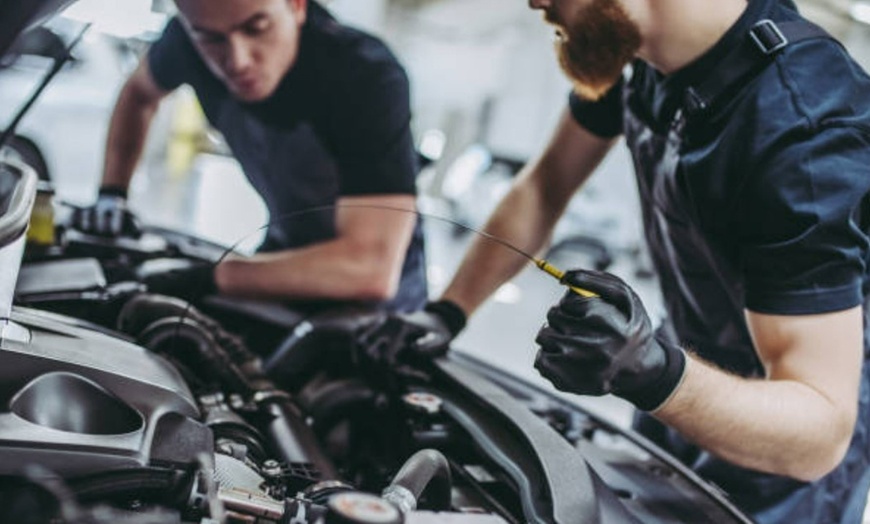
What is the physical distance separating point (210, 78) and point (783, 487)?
5.36ft

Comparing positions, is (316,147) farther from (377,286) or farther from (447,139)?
(447,139)

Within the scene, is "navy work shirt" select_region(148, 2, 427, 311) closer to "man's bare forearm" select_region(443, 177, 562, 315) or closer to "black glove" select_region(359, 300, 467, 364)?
"man's bare forearm" select_region(443, 177, 562, 315)

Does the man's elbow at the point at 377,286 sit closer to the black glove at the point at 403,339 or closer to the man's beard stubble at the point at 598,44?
the black glove at the point at 403,339

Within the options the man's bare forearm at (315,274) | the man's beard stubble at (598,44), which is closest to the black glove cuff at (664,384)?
the man's beard stubble at (598,44)

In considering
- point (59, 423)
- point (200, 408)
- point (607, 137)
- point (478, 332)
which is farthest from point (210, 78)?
point (478, 332)

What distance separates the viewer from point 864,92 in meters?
1.12

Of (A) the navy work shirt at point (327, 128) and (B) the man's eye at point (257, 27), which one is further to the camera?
(A) the navy work shirt at point (327, 128)

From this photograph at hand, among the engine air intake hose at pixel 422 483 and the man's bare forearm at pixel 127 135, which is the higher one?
the man's bare forearm at pixel 127 135

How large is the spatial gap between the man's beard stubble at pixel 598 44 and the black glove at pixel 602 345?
0.49 meters

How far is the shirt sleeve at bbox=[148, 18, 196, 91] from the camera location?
211 centimetres

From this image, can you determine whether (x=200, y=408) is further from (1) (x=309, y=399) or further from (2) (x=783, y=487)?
(2) (x=783, y=487)

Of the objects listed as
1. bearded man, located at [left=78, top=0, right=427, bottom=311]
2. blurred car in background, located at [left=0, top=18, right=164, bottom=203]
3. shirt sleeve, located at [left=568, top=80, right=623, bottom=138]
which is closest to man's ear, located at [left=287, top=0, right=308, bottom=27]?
bearded man, located at [left=78, top=0, right=427, bottom=311]

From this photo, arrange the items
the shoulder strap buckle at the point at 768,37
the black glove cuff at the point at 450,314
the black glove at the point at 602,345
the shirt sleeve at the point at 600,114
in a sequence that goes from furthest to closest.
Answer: the shirt sleeve at the point at 600,114 < the black glove cuff at the point at 450,314 < the shoulder strap buckle at the point at 768,37 < the black glove at the point at 602,345

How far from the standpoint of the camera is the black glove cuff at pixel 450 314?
1.46 metres
